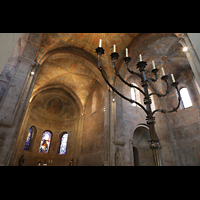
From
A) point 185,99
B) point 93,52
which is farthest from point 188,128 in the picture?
point 93,52

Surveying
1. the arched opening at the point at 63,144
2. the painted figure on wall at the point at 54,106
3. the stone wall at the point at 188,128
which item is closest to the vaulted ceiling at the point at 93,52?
the stone wall at the point at 188,128

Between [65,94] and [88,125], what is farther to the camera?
[65,94]

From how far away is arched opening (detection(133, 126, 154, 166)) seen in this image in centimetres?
1084

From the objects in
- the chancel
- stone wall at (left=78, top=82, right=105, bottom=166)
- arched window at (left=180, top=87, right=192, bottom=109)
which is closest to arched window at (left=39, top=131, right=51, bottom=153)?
the chancel

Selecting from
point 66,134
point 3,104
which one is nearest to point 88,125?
point 66,134

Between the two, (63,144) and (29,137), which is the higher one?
(29,137)

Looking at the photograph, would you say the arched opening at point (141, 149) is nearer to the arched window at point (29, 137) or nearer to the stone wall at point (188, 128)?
the stone wall at point (188, 128)

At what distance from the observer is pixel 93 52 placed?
1088 centimetres

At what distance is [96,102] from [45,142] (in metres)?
9.00

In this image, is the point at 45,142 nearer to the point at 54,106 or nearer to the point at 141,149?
the point at 54,106

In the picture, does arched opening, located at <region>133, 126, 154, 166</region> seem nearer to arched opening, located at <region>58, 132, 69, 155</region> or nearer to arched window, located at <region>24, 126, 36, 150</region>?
arched opening, located at <region>58, 132, 69, 155</region>

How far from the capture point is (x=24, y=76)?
6.49 m
